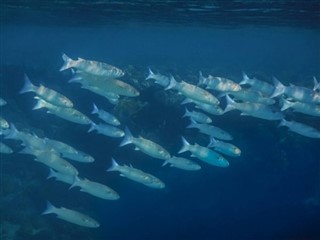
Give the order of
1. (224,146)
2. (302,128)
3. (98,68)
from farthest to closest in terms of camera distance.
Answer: (224,146) → (302,128) → (98,68)

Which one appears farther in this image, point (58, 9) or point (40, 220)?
point (58, 9)

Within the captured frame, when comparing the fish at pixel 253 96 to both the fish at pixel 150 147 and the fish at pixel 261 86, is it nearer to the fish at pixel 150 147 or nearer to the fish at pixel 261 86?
the fish at pixel 261 86

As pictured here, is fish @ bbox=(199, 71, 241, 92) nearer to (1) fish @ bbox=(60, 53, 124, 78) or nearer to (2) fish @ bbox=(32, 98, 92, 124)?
(1) fish @ bbox=(60, 53, 124, 78)

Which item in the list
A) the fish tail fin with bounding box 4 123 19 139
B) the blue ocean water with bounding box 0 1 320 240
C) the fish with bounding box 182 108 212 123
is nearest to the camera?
the fish tail fin with bounding box 4 123 19 139

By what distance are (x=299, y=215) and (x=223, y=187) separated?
314cm

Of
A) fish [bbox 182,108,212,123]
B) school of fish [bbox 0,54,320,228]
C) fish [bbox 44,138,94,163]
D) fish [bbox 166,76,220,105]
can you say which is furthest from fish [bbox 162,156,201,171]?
fish [bbox 44,138,94,163]

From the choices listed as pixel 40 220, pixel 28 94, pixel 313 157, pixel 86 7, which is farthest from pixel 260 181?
pixel 86 7

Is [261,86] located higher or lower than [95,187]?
higher

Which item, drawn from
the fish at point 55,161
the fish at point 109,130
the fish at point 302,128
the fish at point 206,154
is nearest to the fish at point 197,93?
the fish at point 206,154

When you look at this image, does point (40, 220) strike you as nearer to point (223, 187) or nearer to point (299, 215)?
point (223, 187)

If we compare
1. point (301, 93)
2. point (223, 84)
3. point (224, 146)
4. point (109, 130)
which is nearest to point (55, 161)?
point (109, 130)

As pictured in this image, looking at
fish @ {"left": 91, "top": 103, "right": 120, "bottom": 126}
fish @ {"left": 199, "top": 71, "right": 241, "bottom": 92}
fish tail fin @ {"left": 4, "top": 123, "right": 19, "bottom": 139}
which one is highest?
fish @ {"left": 199, "top": 71, "right": 241, "bottom": 92}

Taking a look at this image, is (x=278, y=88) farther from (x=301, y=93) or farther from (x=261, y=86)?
(x=261, y=86)

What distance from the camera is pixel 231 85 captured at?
967 centimetres
